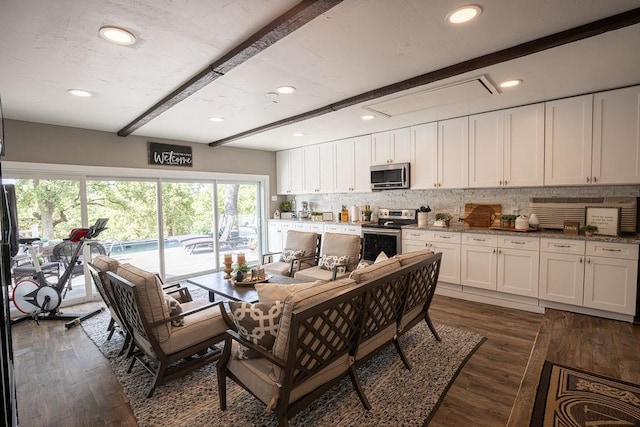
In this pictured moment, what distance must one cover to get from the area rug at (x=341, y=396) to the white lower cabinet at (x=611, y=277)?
1.57m

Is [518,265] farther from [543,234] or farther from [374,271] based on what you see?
[374,271]

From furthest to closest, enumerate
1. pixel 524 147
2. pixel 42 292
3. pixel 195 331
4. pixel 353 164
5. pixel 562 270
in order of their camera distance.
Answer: pixel 353 164
pixel 524 147
pixel 42 292
pixel 562 270
pixel 195 331

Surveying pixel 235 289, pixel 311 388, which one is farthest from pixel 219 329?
pixel 311 388

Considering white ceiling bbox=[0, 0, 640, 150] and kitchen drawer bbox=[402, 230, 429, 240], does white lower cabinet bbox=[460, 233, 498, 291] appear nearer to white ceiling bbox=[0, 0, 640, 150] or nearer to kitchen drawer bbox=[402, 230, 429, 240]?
kitchen drawer bbox=[402, 230, 429, 240]

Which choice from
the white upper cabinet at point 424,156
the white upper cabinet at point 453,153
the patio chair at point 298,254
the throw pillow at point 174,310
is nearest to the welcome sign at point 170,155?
the patio chair at point 298,254

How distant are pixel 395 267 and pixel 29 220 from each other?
4.75m

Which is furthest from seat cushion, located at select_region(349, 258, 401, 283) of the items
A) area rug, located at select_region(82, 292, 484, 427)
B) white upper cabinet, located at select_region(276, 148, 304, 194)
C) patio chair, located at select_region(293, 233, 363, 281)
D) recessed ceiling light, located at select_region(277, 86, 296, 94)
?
white upper cabinet, located at select_region(276, 148, 304, 194)

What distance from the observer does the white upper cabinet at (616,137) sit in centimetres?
308

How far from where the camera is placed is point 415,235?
4.41m

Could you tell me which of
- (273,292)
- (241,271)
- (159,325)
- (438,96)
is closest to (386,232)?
(438,96)

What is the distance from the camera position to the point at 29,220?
13.1 feet

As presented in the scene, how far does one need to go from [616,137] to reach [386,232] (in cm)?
283

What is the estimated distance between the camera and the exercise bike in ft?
11.7

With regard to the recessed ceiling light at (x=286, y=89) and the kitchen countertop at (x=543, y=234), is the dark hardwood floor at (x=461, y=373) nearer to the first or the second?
the kitchen countertop at (x=543, y=234)
